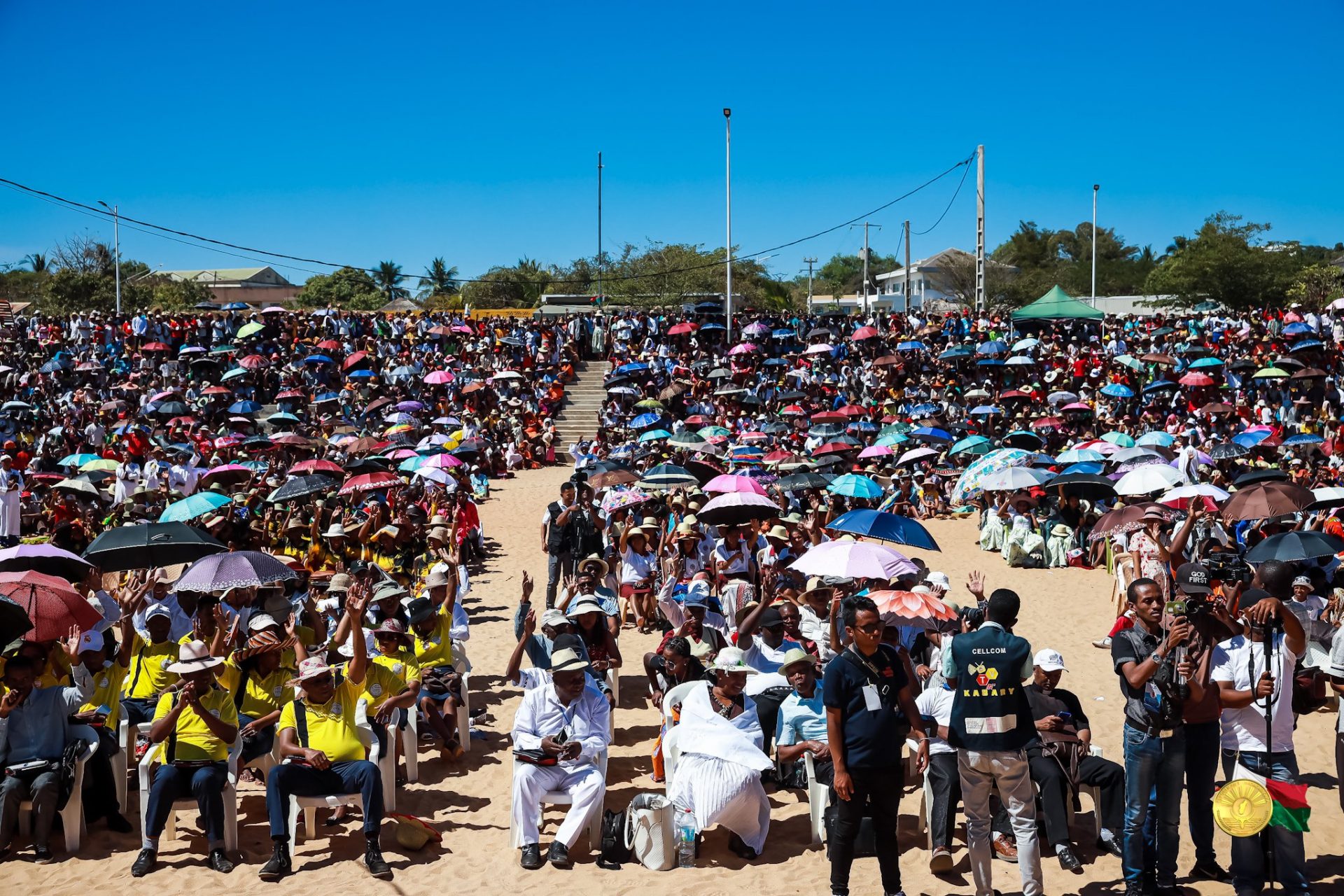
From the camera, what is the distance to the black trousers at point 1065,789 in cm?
605

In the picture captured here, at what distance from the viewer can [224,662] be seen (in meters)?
6.48

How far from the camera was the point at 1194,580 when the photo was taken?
17.4 feet

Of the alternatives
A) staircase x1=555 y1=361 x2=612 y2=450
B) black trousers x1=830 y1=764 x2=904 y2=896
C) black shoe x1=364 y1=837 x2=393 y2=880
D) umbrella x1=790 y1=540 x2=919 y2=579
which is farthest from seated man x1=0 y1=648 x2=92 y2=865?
staircase x1=555 y1=361 x2=612 y2=450

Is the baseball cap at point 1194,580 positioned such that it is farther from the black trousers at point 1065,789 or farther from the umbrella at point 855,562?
the umbrella at point 855,562

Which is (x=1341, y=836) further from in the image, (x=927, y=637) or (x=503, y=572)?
(x=503, y=572)

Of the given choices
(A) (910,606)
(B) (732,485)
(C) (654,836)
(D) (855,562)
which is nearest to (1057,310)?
(B) (732,485)

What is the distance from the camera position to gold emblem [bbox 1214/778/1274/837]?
5.20 metres

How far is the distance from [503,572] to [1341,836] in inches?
438

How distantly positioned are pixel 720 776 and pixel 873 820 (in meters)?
1.17

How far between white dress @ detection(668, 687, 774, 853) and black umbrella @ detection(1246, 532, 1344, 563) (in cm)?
425

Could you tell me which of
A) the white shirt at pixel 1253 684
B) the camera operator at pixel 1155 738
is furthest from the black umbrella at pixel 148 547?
the white shirt at pixel 1253 684

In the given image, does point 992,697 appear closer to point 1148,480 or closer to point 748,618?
point 748,618

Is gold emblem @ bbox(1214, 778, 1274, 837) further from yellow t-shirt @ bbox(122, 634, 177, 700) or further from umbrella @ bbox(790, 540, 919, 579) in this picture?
yellow t-shirt @ bbox(122, 634, 177, 700)

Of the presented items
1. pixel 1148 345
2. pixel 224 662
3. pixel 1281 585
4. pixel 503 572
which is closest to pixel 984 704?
pixel 1281 585
